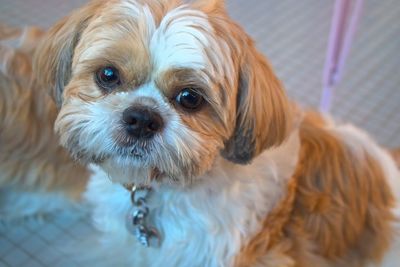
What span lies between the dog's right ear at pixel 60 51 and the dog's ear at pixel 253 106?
250 mm

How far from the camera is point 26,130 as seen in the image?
47.4 inches

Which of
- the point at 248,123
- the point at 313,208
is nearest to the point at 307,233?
the point at 313,208

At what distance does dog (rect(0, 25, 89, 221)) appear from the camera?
46.8 inches

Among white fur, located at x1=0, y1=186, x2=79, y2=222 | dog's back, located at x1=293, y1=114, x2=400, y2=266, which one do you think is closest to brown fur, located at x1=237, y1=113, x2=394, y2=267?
dog's back, located at x1=293, y1=114, x2=400, y2=266

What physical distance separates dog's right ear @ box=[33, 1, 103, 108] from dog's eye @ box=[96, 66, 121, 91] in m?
0.10

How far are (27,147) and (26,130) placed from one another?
0.05 m

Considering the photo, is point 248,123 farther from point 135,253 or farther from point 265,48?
point 265,48

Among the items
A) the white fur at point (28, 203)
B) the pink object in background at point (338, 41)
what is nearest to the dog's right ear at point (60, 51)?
the white fur at point (28, 203)

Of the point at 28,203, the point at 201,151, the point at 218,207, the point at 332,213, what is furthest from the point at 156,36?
the point at 28,203

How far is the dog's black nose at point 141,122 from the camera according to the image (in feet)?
2.65

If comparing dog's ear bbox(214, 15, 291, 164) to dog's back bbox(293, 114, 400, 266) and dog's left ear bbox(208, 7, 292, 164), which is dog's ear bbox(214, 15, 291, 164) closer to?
dog's left ear bbox(208, 7, 292, 164)

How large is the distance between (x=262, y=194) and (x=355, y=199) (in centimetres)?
21

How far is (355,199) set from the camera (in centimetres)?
110

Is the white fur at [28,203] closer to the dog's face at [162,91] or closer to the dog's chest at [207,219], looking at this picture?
the dog's chest at [207,219]
